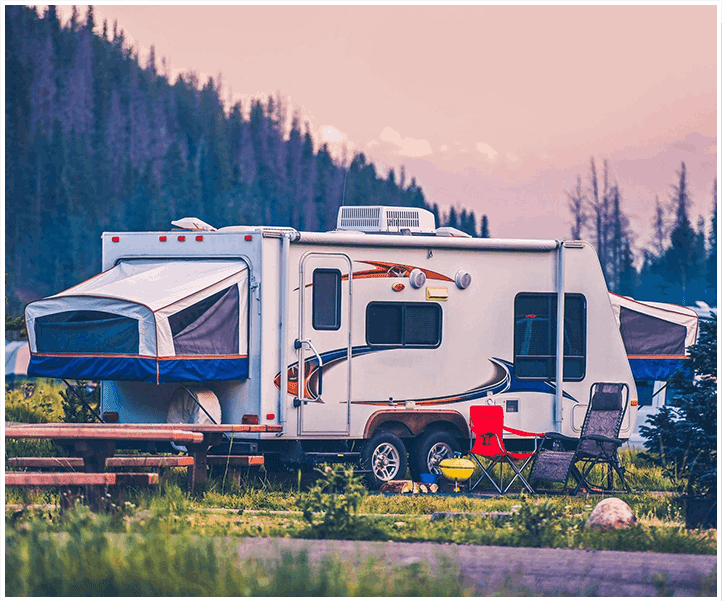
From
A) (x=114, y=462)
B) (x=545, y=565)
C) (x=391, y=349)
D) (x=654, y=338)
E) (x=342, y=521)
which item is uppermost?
(x=654, y=338)

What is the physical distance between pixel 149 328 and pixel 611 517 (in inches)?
183

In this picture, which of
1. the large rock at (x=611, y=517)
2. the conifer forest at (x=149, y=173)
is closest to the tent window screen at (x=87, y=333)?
the large rock at (x=611, y=517)

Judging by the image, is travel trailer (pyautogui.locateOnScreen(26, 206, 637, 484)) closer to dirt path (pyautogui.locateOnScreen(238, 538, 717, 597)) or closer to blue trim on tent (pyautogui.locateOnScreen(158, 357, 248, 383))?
blue trim on tent (pyautogui.locateOnScreen(158, 357, 248, 383))

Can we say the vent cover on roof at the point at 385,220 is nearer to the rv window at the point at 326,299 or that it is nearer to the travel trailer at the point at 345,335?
the travel trailer at the point at 345,335

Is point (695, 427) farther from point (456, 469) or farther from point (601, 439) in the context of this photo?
point (456, 469)

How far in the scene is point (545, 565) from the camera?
790cm

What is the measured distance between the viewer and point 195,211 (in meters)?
74.7

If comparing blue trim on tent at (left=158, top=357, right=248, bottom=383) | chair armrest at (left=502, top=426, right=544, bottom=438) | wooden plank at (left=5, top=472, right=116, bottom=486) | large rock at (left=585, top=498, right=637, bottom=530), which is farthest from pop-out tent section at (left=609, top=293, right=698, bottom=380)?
wooden plank at (left=5, top=472, right=116, bottom=486)

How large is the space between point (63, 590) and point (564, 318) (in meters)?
8.28

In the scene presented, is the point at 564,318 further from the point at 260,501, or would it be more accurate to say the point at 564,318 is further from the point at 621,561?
the point at 621,561

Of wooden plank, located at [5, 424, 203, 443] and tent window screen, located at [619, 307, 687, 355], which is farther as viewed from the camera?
tent window screen, located at [619, 307, 687, 355]

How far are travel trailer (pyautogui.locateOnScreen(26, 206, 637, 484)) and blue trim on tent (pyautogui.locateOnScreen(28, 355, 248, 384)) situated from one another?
1 cm

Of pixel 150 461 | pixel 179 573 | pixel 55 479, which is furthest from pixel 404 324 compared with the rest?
pixel 179 573

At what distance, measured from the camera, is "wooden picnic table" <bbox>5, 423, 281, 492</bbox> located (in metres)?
9.98
